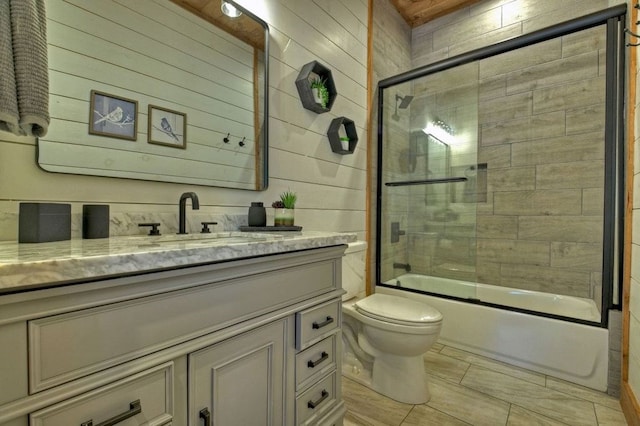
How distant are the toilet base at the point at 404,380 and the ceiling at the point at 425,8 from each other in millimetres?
3103

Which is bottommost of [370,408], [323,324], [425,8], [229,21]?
[370,408]

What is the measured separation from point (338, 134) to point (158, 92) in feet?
3.84

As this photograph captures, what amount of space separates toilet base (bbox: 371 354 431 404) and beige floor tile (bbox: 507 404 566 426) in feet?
1.29

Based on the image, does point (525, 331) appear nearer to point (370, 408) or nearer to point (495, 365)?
point (495, 365)

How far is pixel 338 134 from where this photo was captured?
2057mm

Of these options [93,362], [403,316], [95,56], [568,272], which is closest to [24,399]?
[93,362]

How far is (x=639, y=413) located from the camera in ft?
4.31

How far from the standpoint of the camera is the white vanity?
0.49 m

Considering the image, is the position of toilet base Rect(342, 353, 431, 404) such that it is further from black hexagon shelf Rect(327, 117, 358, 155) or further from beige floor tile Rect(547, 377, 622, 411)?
black hexagon shelf Rect(327, 117, 358, 155)

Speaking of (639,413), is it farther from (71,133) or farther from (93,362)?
(71,133)

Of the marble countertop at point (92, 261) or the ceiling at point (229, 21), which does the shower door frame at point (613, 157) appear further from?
the marble countertop at point (92, 261)

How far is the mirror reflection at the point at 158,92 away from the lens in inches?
38.6

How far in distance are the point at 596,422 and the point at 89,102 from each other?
2.61 m

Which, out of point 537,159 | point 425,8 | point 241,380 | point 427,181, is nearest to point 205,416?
point 241,380
